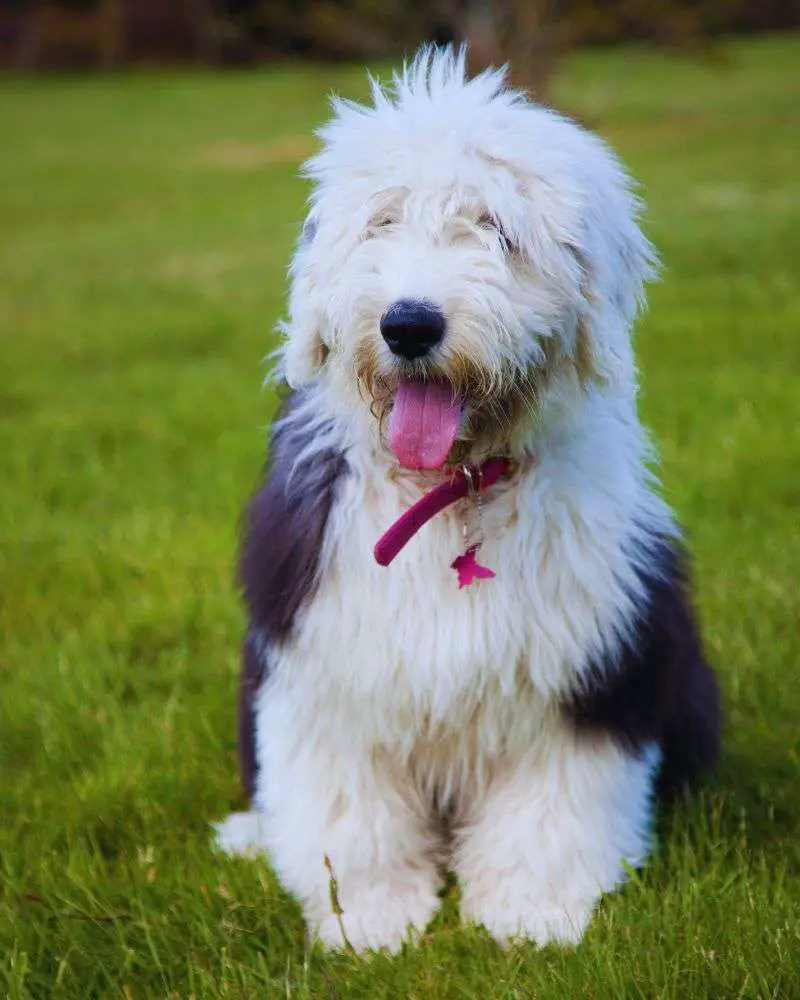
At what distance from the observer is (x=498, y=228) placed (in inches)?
94.8

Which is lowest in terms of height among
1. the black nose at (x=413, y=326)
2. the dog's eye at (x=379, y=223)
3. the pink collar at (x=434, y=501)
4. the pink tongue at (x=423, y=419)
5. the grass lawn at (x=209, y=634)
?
the grass lawn at (x=209, y=634)

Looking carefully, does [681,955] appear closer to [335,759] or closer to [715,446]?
[335,759]

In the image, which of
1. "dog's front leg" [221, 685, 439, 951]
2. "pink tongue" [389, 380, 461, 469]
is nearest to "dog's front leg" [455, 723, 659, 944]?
"dog's front leg" [221, 685, 439, 951]

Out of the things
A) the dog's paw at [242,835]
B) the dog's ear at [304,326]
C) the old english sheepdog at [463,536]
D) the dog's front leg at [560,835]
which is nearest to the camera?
the old english sheepdog at [463,536]

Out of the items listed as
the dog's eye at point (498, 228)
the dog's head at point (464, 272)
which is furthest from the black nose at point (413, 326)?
the dog's eye at point (498, 228)

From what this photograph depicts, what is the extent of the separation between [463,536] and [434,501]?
107 mm

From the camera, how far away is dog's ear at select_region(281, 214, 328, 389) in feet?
8.22

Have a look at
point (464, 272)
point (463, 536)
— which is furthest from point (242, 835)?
point (464, 272)

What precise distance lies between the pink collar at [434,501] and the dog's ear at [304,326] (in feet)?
1.14

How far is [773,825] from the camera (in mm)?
2848

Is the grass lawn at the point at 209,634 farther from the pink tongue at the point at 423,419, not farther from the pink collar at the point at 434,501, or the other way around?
the pink tongue at the point at 423,419

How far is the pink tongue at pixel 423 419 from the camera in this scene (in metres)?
2.40

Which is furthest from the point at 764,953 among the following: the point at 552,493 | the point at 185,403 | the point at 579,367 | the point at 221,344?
the point at 221,344

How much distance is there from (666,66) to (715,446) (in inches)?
992
